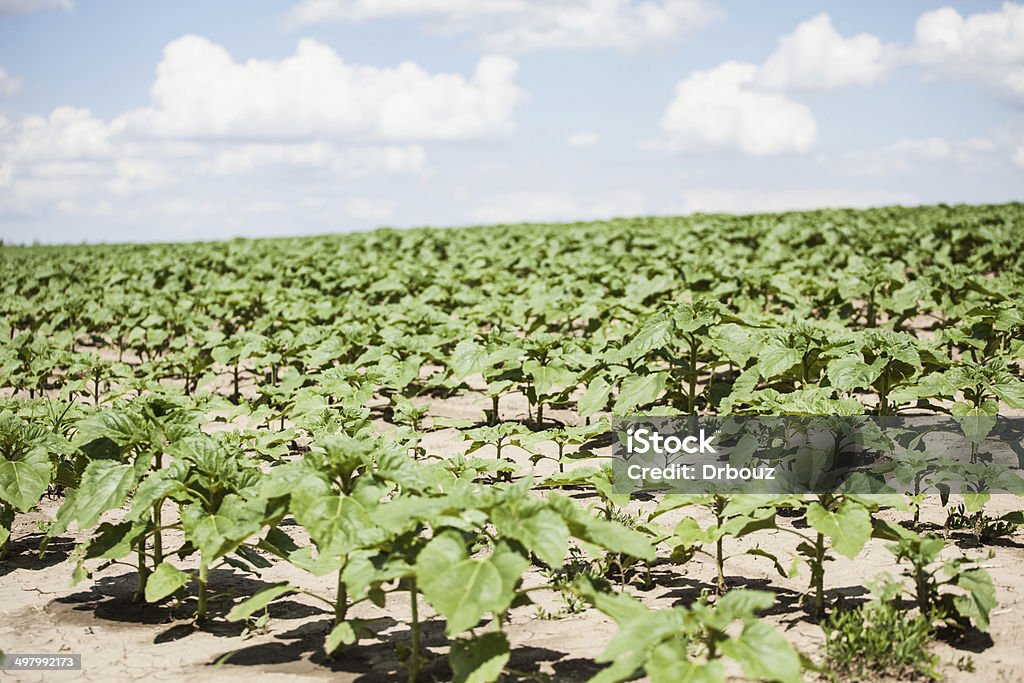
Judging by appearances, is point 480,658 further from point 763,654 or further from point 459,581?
point 763,654

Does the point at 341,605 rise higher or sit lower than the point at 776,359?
lower

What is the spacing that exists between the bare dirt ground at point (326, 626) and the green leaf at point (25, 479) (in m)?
0.47

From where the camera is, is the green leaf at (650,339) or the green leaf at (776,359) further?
the green leaf at (650,339)

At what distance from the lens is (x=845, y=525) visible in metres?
3.12

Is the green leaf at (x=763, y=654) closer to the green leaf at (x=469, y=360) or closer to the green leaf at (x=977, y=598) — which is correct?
the green leaf at (x=977, y=598)

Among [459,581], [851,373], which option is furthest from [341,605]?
[851,373]

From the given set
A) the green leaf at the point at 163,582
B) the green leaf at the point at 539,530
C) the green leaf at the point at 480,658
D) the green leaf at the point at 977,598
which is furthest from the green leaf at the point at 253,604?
the green leaf at the point at 977,598

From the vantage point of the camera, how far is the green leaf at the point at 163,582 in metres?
3.38

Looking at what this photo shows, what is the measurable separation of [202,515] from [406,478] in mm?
867

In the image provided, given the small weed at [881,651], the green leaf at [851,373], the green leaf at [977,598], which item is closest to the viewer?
the small weed at [881,651]

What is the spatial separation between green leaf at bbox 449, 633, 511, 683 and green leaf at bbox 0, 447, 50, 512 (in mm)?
2412

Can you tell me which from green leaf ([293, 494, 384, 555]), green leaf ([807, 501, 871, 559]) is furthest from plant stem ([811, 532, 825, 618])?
green leaf ([293, 494, 384, 555])

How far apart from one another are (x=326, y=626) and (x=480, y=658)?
3.73ft

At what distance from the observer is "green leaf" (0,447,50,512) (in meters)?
3.98
